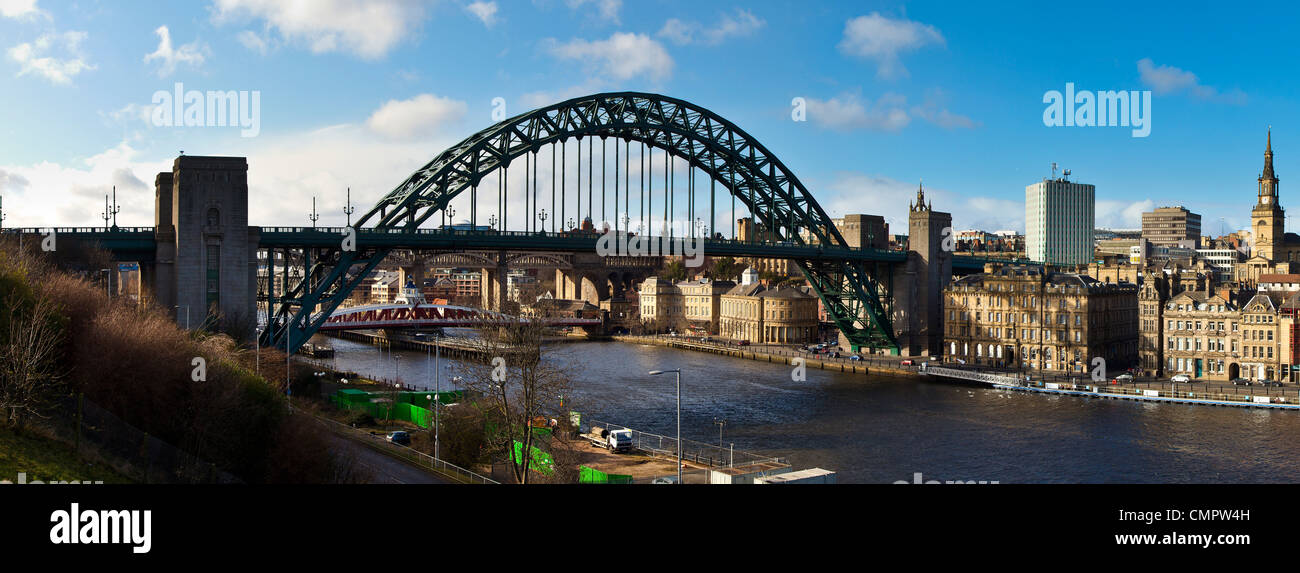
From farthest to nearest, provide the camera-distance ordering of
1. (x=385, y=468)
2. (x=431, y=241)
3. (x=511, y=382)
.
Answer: (x=431, y=241)
(x=511, y=382)
(x=385, y=468)

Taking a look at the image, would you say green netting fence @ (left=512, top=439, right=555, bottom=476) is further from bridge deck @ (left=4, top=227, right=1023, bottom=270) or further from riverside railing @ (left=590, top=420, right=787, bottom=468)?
bridge deck @ (left=4, top=227, right=1023, bottom=270)

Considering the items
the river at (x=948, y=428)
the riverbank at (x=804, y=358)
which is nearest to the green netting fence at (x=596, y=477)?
the river at (x=948, y=428)

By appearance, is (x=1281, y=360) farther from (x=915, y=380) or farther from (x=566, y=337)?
(x=566, y=337)

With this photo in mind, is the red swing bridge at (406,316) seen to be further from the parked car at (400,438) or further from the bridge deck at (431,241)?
the parked car at (400,438)

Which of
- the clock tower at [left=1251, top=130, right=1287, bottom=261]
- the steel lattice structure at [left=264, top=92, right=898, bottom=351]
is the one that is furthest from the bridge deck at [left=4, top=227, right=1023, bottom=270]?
the clock tower at [left=1251, top=130, right=1287, bottom=261]

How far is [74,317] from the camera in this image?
53.0ft

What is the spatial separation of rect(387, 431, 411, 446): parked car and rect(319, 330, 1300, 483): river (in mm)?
9200

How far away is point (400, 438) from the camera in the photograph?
25797 millimetres

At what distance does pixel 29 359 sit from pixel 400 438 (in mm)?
13762

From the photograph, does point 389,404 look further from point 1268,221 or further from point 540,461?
point 1268,221

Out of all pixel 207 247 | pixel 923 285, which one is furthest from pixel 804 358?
pixel 207 247

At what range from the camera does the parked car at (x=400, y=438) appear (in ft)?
83.7
